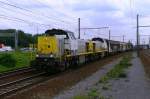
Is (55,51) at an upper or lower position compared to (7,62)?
upper

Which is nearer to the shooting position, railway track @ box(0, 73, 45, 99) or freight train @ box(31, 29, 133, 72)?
railway track @ box(0, 73, 45, 99)

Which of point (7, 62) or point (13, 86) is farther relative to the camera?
point (7, 62)

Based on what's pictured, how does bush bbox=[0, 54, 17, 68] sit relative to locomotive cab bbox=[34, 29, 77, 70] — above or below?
below

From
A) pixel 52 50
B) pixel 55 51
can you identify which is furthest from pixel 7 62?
pixel 55 51

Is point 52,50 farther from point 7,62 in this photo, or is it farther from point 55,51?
point 7,62

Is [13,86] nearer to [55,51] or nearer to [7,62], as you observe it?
[55,51]

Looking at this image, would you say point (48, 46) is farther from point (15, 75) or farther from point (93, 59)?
point (93, 59)

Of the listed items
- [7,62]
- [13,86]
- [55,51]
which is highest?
[55,51]

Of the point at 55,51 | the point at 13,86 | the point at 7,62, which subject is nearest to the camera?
the point at 13,86

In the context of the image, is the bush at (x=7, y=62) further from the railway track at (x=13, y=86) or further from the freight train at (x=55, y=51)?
the railway track at (x=13, y=86)

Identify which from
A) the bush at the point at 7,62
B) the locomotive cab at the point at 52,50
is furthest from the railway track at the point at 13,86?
the bush at the point at 7,62

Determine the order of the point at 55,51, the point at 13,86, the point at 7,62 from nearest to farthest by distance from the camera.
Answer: the point at 13,86
the point at 55,51
the point at 7,62

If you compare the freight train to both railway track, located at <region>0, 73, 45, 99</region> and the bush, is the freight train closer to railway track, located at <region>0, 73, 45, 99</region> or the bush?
railway track, located at <region>0, 73, 45, 99</region>

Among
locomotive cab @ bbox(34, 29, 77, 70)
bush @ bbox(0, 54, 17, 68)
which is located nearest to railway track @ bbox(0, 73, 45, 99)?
locomotive cab @ bbox(34, 29, 77, 70)
